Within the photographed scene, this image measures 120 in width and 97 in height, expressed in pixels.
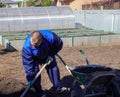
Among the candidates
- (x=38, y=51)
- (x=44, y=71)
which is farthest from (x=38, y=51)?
(x=44, y=71)

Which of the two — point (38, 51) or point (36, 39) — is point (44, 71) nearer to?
point (38, 51)

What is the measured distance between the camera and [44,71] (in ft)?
27.6

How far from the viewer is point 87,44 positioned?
13.6 meters

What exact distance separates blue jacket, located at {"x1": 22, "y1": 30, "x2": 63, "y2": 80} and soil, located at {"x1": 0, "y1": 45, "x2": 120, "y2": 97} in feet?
1.97

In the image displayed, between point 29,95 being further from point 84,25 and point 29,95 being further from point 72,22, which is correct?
point 84,25

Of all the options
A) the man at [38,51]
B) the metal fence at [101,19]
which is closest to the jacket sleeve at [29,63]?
the man at [38,51]

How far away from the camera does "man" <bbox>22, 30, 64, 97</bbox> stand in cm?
516

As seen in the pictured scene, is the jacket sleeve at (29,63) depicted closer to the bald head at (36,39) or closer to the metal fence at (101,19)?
the bald head at (36,39)

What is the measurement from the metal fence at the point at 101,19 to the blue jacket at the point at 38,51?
35.6 ft

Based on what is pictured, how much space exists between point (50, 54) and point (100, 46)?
7782mm

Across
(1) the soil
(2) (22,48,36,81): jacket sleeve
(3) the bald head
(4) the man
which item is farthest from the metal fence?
(3) the bald head

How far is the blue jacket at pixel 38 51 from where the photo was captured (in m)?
5.34

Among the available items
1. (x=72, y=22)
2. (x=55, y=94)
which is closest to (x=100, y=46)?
(x=72, y=22)

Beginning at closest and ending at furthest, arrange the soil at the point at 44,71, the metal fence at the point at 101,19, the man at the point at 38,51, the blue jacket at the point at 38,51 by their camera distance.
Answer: the man at the point at 38,51, the blue jacket at the point at 38,51, the soil at the point at 44,71, the metal fence at the point at 101,19
